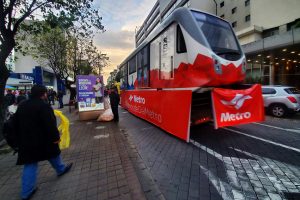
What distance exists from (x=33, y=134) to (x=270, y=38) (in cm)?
2145

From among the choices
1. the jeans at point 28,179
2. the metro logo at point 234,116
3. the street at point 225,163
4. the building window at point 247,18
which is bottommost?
the street at point 225,163

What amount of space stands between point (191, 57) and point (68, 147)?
4.50 metres

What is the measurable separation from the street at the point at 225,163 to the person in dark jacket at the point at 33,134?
209cm

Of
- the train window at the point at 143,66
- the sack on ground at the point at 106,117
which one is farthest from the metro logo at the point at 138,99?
the sack on ground at the point at 106,117

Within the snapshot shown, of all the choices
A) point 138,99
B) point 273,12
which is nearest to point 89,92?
point 138,99

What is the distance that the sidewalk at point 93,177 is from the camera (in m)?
3.31

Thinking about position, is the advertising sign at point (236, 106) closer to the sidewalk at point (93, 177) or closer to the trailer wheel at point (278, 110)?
the sidewalk at point (93, 177)

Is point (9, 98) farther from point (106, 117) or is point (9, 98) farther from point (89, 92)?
point (106, 117)

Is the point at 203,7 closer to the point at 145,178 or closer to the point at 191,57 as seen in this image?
the point at 191,57

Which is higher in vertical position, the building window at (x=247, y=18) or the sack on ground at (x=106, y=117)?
the building window at (x=247, y=18)

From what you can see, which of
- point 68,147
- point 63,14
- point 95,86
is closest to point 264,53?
point 95,86

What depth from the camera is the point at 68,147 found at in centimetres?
595

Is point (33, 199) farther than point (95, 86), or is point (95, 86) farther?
point (95, 86)

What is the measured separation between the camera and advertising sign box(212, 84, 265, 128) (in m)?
5.72
